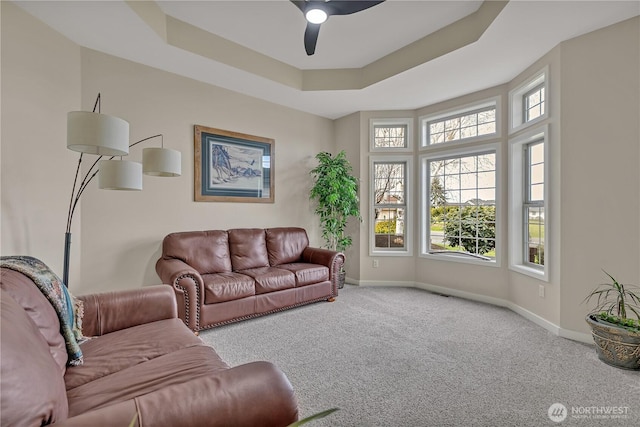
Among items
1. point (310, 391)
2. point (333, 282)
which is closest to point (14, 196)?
point (310, 391)

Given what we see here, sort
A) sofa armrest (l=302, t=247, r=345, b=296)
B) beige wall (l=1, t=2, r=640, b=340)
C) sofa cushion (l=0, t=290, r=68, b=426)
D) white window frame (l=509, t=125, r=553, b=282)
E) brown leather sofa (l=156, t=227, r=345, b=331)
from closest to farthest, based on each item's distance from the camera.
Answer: sofa cushion (l=0, t=290, r=68, b=426) < beige wall (l=1, t=2, r=640, b=340) < brown leather sofa (l=156, t=227, r=345, b=331) < white window frame (l=509, t=125, r=553, b=282) < sofa armrest (l=302, t=247, r=345, b=296)

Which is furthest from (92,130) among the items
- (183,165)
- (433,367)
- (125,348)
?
(433,367)

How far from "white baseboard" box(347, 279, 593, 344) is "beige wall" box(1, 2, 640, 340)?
0.04m

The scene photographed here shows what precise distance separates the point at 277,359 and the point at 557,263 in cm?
278

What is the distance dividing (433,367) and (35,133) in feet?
12.2

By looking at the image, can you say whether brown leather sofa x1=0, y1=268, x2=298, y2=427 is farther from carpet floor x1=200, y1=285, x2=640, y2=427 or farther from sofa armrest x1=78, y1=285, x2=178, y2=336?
carpet floor x1=200, y1=285, x2=640, y2=427

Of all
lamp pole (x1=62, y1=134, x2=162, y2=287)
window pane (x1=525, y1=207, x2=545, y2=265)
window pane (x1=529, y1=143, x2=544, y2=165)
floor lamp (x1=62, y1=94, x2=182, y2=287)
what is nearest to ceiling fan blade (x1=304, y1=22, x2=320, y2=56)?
floor lamp (x1=62, y1=94, x2=182, y2=287)

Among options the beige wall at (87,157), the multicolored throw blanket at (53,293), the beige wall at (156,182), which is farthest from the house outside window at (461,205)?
the multicolored throw blanket at (53,293)

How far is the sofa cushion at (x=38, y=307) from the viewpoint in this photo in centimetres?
127

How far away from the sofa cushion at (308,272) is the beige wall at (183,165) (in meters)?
1.06

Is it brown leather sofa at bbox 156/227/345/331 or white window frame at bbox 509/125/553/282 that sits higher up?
white window frame at bbox 509/125/553/282

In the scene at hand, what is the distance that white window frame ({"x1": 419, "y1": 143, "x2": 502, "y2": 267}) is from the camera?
149 inches

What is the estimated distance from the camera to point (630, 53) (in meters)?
2.47

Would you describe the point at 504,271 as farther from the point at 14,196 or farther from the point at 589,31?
the point at 14,196
